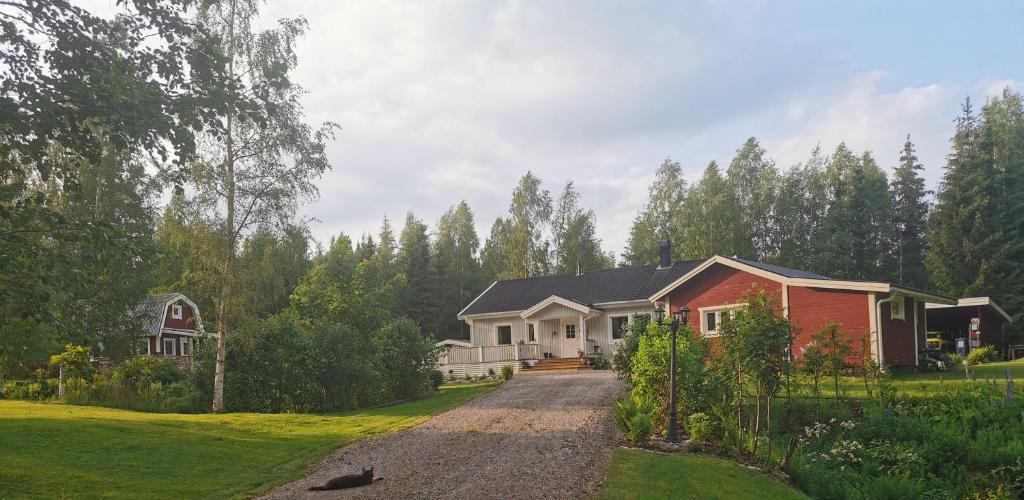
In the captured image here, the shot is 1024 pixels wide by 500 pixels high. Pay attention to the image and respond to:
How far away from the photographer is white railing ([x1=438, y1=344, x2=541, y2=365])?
100 feet

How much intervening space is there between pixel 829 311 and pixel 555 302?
11.7 metres

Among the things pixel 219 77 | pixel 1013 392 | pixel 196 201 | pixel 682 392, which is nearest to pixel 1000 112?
pixel 1013 392

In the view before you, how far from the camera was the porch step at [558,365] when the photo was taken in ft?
96.1

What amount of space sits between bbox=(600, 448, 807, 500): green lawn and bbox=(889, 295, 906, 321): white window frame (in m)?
13.1

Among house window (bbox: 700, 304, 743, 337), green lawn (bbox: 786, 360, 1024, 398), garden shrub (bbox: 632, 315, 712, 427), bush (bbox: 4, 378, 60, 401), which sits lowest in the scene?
bush (bbox: 4, 378, 60, 401)

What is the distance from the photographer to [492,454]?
40.2 ft

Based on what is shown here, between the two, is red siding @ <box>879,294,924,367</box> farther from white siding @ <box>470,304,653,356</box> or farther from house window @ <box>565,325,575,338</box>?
house window @ <box>565,325,575,338</box>

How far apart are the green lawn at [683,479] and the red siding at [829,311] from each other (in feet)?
36.3

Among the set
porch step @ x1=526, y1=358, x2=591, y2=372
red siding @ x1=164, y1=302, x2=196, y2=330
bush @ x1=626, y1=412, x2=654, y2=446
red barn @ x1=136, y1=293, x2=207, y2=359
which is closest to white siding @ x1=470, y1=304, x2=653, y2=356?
porch step @ x1=526, y1=358, x2=591, y2=372

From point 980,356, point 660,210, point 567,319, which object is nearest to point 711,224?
point 660,210

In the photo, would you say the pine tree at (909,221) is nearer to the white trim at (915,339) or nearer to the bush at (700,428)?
the white trim at (915,339)

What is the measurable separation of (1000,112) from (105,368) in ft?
163

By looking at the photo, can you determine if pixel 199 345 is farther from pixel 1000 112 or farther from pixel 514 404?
pixel 1000 112

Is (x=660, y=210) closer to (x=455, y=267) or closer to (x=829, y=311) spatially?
(x=455, y=267)
